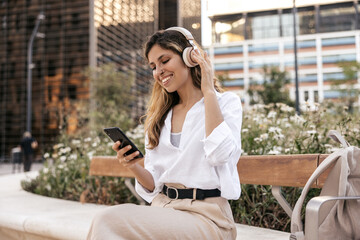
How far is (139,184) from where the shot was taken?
86.7 inches

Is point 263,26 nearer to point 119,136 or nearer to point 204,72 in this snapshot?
point 204,72

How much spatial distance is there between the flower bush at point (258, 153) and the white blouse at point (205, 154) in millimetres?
1646

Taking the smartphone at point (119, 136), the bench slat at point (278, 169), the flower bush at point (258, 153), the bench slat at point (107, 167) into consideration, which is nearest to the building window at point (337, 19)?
the flower bush at point (258, 153)

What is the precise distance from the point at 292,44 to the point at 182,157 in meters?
83.2

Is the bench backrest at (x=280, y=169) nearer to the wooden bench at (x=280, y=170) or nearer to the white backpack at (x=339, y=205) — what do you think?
the wooden bench at (x=280, y=170)

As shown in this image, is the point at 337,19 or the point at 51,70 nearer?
the point at 51,70

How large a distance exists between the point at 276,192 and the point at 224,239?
1130mm

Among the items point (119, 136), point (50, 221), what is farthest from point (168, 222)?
point (50, 221)

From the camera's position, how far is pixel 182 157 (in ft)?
6.48

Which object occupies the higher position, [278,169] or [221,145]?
[221,145]

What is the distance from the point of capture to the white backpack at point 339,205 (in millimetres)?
1697

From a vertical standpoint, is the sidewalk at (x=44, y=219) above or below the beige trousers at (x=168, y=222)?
below

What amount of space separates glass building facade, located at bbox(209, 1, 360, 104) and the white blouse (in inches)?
2910

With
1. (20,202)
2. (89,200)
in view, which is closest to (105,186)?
(89,200)
